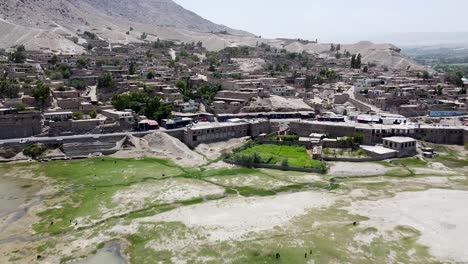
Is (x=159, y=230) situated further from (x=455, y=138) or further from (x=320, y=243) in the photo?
(x=455, y=138)

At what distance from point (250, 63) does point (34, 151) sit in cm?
7862

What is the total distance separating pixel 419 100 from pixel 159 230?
192ft

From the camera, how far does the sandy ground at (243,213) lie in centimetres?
3416

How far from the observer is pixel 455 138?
60188 millimetres

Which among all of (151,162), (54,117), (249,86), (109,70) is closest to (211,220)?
(151,162)

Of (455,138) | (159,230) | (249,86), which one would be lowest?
(159,230)

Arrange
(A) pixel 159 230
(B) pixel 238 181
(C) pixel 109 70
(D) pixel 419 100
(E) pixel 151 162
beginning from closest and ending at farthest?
(A) pixel 159 230 → (B) pixel 238 181 → (E) pixel 151 162 → (D) pixel 419 100 → (C) pixel 109 70

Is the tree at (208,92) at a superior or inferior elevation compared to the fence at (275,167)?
superior

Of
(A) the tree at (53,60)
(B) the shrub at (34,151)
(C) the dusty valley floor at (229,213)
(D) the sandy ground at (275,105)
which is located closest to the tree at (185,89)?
(D) the sandy ground at (275,105)

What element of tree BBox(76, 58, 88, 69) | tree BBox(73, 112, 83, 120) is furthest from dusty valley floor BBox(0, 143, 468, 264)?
tree BBox(76, 58, 88, 69)

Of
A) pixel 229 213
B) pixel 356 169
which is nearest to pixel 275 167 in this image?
pixel 356 169

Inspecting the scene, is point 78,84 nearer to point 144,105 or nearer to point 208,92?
point 144,105

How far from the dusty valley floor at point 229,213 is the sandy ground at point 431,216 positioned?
0.29ft

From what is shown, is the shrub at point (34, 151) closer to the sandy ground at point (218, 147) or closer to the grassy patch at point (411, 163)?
the sandy ground at point (218, 147)
